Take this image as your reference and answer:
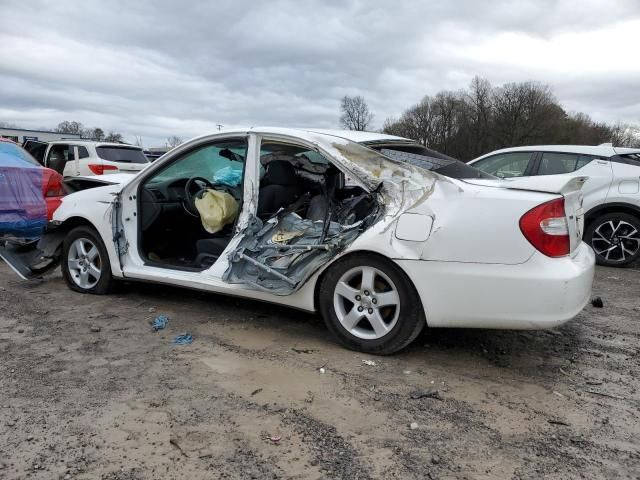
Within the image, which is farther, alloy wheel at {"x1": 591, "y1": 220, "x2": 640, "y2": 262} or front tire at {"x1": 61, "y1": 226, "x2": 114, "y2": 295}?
alloy wheel at {"x1": 591, "y1": 220, "x2": 640, "y2": 262}

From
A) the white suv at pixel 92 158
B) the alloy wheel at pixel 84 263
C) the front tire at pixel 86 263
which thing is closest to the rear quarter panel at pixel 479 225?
the front tire at pixel 86 263

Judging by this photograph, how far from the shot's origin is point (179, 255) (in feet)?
16.4

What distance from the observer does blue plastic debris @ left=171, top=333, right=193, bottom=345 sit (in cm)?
393

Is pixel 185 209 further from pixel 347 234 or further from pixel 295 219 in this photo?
pixel 347 234

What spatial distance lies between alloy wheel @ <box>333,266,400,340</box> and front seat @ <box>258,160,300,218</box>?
94 cm

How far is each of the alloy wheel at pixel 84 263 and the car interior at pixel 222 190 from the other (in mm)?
594

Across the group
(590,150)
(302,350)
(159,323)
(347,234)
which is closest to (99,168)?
(159,323)

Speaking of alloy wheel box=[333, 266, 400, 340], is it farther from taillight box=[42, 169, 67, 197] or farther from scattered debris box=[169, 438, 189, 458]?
taillight box=[42, 169, 67, 197]

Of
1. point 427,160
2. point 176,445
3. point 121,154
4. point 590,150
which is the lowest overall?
point 176,445

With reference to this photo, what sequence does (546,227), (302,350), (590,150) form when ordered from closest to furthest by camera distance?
(546,227), (302,350), (590,150)

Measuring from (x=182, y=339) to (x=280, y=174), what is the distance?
151cm

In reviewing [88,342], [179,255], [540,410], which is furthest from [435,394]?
[179,255]

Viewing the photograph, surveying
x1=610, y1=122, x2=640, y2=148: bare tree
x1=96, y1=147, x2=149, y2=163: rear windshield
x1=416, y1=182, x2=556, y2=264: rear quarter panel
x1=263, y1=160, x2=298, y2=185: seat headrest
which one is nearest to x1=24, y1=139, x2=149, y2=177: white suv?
x1=96, y1=147, x2=149, y2=163: rear windshield

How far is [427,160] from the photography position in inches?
152
